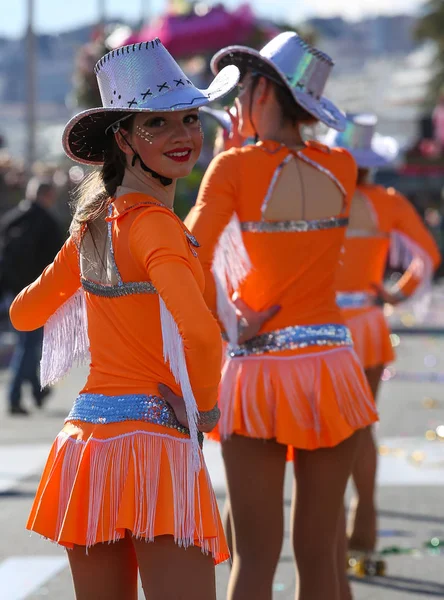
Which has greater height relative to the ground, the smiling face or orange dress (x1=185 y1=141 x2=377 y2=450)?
A: the smiling face

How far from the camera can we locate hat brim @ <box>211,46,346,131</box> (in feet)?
15.1

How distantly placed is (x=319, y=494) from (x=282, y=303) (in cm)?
63

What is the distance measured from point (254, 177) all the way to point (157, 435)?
126 cm

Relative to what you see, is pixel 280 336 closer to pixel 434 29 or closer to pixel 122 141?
pixel 122 141

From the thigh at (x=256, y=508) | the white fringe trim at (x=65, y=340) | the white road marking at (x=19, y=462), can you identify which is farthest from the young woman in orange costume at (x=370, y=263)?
the white road marking at (x=19, y=462)

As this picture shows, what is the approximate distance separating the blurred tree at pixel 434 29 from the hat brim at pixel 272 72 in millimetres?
59139

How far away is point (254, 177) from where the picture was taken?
14.9ft

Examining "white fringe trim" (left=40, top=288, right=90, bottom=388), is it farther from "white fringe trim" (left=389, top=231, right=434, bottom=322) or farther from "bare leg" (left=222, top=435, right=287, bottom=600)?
"white fringe trim" (left=389, top=231, right=434, bottom=322)

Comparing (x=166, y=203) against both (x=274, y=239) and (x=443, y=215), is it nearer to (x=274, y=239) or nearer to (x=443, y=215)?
(x=274, y=239)

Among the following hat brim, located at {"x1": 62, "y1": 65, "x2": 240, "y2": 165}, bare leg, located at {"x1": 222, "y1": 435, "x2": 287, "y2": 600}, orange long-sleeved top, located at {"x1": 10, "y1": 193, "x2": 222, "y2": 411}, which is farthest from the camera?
bare leg, located at {"x1": 222, "y1": 435, "x2": 287, "y2": 600}

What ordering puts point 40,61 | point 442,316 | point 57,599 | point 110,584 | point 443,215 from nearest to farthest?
point 110,584 < point 57,599 < point 442,316 < point 443,215 < point 40,61

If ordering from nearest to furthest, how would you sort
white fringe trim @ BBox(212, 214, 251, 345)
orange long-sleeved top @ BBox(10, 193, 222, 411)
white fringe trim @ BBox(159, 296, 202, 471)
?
orange long-sleeved top @ BBox(10, 193, 222, 411)
white fringe trim @ BBox(159, 296, 202, 471)
white fringe trim @ BBox(212, 214, 251, 345)

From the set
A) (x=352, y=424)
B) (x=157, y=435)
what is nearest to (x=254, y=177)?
(x=352, y=424)

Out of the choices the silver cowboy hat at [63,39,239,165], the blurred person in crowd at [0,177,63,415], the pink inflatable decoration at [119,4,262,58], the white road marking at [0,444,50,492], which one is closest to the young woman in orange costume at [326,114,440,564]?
the silver cowboy hat at [63,39,239,165]
